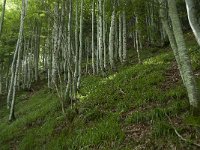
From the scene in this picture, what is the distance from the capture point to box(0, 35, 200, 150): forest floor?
8.09 meters

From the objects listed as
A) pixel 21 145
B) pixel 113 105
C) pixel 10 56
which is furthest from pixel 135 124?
pixel 10 56

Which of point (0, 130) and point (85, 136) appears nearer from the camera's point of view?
point (85, 136)

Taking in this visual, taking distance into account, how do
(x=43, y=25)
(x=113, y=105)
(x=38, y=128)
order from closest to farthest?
(x=113, y=105), (x=38, y=128), (x=43, y=25)

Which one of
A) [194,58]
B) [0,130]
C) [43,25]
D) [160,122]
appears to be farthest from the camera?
[43,25]

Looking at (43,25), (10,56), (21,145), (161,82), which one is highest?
(43,25)

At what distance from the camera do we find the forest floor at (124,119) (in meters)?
8.09

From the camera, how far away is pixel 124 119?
9922 millimetres

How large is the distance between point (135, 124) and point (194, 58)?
603 centimetres

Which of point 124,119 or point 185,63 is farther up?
point 185,63

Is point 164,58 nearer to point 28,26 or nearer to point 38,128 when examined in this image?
point 38,128

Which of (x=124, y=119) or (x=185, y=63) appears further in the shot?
(x=124, y=119)

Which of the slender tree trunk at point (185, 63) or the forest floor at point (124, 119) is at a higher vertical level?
the slender tree trunk at point (185, 63)

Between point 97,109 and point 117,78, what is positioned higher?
point 117,78

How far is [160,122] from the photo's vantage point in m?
8.45
